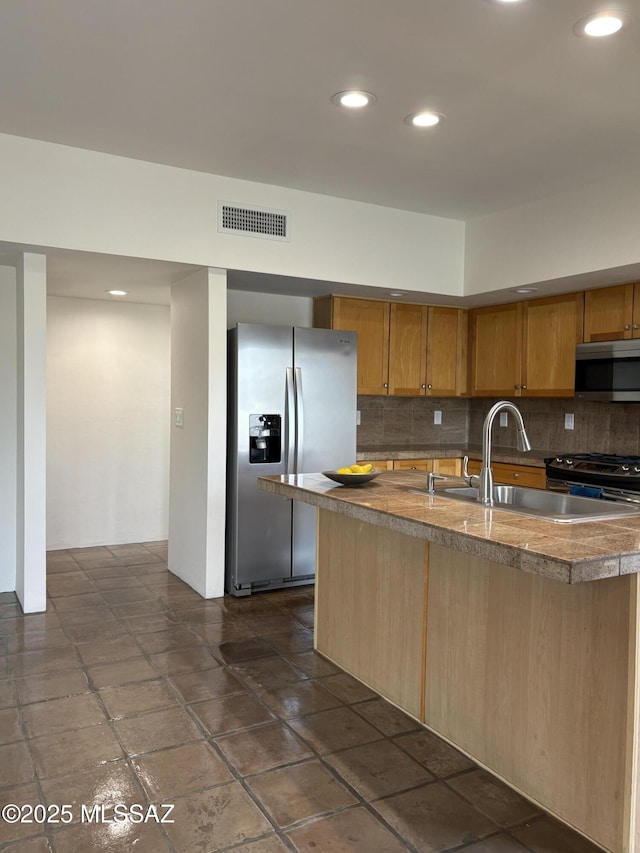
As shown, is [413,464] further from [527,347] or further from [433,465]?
[527,347]

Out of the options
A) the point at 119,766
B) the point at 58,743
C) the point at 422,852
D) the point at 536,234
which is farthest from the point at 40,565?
the point at 536,234

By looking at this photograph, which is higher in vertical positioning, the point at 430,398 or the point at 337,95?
the point at 337,95

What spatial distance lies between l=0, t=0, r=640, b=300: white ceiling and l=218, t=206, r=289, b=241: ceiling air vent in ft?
0.69

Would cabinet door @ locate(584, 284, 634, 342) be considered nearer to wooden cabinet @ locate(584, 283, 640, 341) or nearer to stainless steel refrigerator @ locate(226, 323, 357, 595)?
wooden cabinet @ locate(584, 283, 640, 341)

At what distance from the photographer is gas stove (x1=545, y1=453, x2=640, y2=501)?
4156mm

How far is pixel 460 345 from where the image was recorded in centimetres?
572

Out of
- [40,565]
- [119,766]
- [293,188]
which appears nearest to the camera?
[119,766]

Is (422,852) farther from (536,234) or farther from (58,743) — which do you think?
(536,234)

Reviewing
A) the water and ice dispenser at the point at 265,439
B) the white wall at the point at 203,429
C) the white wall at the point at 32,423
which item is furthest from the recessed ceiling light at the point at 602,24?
the white wall at the point at 32,423

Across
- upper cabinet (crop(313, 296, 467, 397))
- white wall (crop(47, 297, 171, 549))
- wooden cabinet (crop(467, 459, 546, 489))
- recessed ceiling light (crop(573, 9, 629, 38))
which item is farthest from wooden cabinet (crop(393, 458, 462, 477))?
recessed ceiling light (crop(573, 9, 629, 38))

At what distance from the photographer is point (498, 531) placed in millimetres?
2039

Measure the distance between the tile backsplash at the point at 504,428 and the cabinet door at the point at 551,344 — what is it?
1.33 ft

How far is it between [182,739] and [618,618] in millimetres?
1618

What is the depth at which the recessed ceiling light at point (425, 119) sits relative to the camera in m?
3.20
